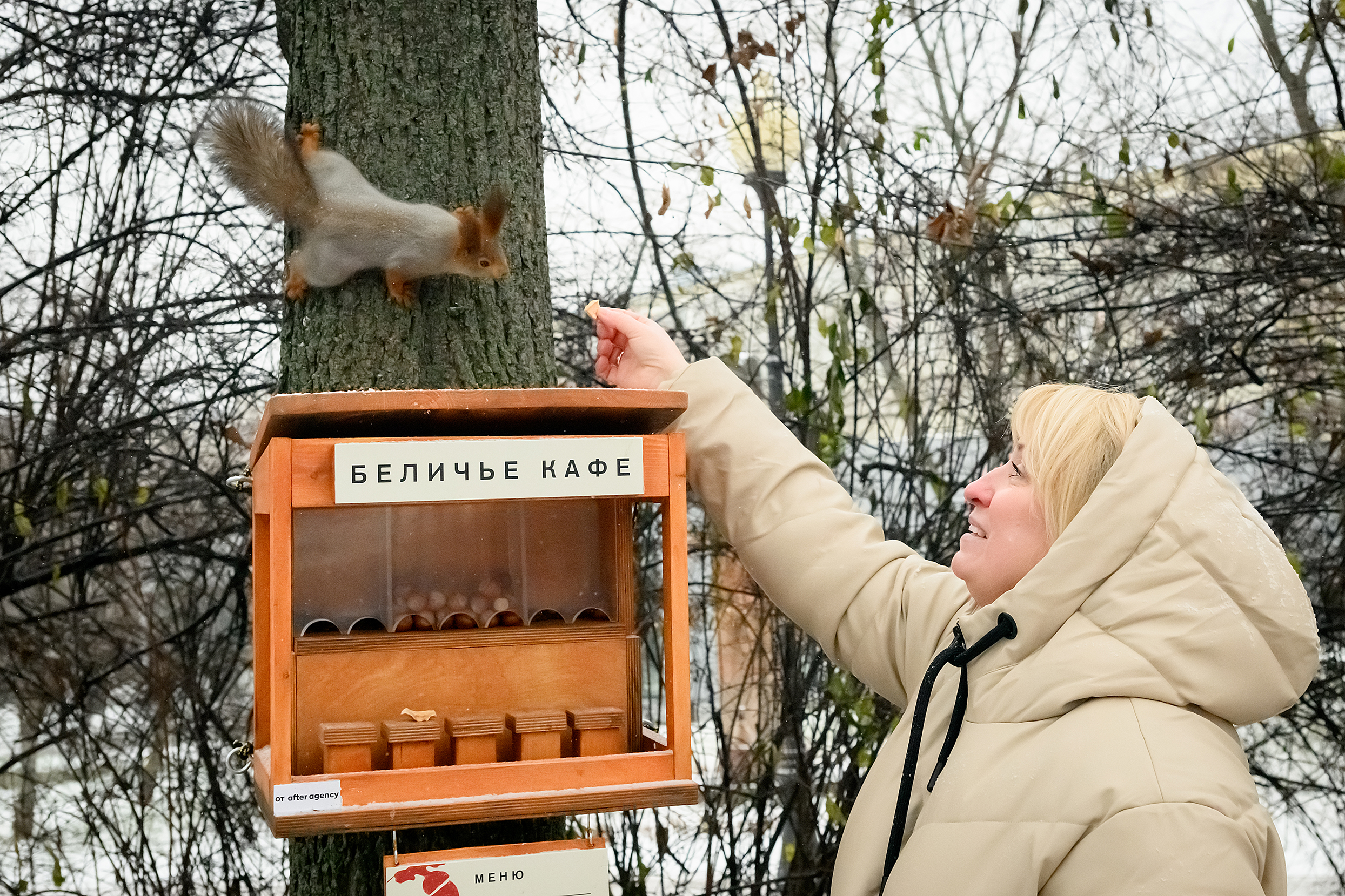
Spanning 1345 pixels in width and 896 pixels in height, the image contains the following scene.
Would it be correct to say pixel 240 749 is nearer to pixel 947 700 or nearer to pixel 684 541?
pixel 684 541

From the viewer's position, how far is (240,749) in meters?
1.64

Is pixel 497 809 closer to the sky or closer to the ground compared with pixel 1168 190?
closer to the ground

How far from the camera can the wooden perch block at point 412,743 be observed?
138cm

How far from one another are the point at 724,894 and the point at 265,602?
2.12 metres

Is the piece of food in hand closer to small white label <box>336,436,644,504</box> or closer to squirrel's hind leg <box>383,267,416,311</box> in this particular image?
small white label <box>336,436,644,504</box>

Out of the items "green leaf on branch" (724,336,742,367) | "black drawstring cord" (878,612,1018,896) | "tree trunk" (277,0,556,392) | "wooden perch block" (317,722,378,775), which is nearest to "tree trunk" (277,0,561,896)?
"tree trunk" (277,0,556,392)

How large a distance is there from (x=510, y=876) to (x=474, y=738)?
158 mm

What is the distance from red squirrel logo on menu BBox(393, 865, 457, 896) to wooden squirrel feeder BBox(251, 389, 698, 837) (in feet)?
0.24

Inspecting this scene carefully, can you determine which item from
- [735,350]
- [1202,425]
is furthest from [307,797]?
[1202,425]

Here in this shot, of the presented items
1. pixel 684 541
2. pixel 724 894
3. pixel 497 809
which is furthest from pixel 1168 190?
pixel 497 809

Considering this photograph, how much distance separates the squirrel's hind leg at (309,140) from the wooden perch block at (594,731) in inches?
32.2

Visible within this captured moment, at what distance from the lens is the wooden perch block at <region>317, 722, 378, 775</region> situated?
1.35 meters

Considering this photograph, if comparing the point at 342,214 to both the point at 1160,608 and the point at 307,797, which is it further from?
the point at 1160,608

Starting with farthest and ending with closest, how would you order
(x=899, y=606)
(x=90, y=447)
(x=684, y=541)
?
(x=90, y=447) → (x=899, y=606) → (x=684, y=541)
